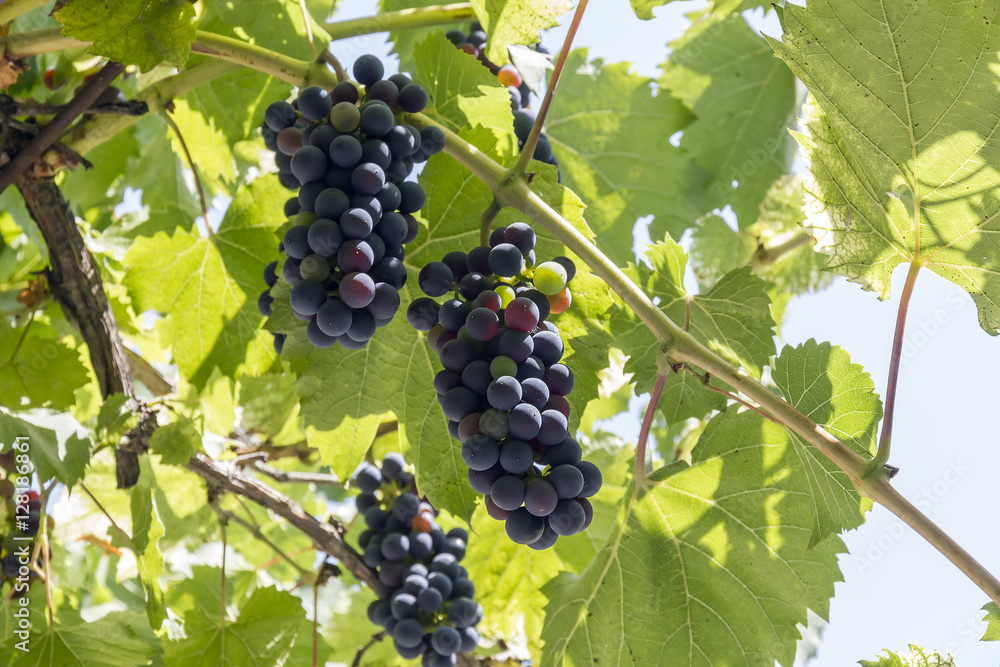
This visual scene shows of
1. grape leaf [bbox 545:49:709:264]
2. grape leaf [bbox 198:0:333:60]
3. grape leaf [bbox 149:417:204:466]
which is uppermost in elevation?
grape leaf [bbox 198:0:333:60]

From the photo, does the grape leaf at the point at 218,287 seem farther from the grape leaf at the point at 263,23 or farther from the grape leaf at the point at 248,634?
the grape leaf at the point at 248,634

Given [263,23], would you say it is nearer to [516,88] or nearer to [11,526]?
[516,88]

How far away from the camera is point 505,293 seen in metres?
1.29

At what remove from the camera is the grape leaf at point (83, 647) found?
64.2 inches

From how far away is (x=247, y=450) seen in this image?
2.28 metres

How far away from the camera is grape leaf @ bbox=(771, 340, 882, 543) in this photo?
56.7 inches

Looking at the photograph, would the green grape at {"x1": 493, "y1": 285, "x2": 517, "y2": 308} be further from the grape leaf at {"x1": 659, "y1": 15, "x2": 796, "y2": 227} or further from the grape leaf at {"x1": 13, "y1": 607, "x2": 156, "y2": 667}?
the grape leaf at {"x1": 659, "y1": 15, "x2": 796, "y2": 227}

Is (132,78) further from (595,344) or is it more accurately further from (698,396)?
(698,396)

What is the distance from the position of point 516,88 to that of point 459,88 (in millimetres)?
301

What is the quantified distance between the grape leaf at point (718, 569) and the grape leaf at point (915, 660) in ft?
0.68

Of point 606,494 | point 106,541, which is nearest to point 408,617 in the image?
point 606,494

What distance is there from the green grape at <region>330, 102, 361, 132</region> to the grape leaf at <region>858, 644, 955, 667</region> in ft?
4.41

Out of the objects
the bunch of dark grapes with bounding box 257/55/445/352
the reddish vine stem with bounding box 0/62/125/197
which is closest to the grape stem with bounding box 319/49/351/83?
the bunch of dark grapes with bounding box 257/55/445/352

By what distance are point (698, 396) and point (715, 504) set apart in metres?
0.24
